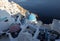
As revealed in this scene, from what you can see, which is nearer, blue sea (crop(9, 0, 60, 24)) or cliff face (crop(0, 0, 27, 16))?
cliff face (crop(0, 0, 27, 16))

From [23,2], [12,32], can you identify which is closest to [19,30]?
[12,32]

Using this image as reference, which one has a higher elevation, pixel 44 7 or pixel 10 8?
pixel 10 8

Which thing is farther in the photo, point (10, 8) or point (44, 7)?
point (44, 7)

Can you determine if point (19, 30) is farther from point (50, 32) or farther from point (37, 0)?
point (37, 0)

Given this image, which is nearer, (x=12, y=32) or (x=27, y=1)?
(x=12, y=32)

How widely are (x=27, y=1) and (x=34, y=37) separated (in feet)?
29.2

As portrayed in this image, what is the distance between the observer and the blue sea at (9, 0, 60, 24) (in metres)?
10.9

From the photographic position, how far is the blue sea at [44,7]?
1094 centimetres

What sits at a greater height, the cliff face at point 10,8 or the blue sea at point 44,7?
the cliff face at point 10,8

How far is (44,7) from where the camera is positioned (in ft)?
39.4

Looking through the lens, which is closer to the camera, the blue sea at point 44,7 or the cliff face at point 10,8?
the cliff face at point 10,8

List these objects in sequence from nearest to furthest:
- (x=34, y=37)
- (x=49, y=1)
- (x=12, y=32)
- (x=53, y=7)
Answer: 1. (x=34, y=37)
2. (x=12, y=32)
3. (x=53, y=7)
4. (x=49, y=1)

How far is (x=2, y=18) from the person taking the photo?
20.7 ft

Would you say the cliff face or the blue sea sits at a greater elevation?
the cliff face
